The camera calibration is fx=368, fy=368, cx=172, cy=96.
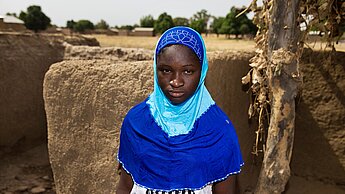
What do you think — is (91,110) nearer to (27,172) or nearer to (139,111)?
(139,111)

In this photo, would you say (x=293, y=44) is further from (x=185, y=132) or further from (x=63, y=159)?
(x=63, y=159)

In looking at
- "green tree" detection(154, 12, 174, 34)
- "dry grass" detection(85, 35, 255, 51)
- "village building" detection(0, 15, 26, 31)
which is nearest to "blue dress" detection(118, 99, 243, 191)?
"dry grass" detection(85, 35, 255, 51)

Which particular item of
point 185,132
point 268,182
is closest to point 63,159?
point 268,182

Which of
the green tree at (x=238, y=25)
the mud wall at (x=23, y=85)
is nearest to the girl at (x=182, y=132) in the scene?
the mud wall at (x=23, y=85)

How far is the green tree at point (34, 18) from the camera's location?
105ft

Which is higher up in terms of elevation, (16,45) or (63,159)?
(16,45)

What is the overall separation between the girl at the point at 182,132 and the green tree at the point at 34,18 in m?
33.1

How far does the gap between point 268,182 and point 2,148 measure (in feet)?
9.84

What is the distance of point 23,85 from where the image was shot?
412cm

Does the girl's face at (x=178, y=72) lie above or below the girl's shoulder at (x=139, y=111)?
above

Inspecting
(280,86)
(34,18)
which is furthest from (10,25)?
(34,18)

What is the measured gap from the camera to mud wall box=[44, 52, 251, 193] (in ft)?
6.94

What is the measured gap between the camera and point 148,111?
1229 mm

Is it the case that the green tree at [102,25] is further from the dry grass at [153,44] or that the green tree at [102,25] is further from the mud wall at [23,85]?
the mud wall at [23,85]
